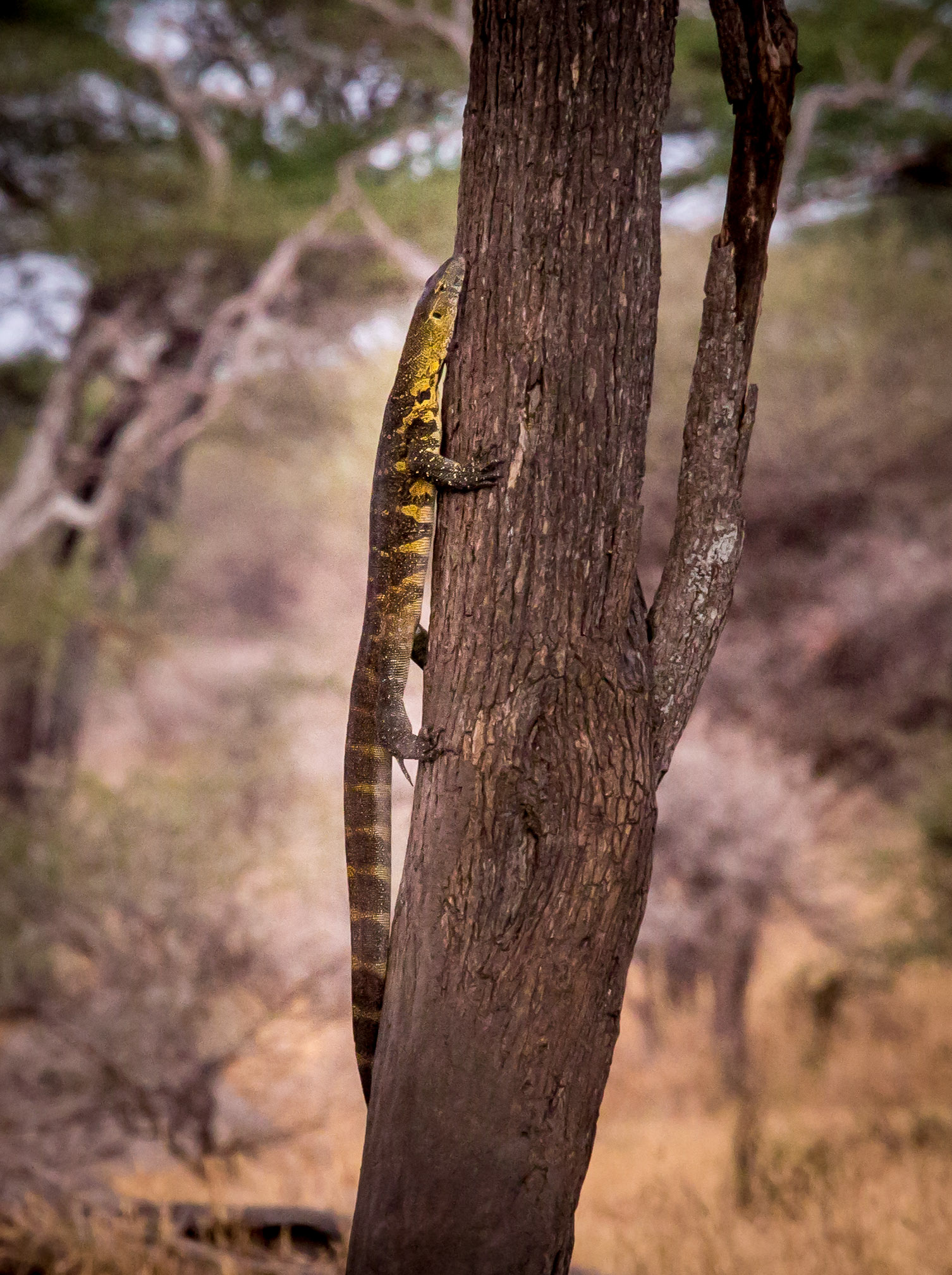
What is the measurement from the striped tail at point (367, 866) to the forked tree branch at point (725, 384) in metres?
0.69

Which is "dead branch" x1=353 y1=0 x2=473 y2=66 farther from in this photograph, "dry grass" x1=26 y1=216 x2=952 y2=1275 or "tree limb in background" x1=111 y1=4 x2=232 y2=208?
"dry grass" x1=26 y1=216 x2=952 y2=1275

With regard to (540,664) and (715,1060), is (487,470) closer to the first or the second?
(540,664)

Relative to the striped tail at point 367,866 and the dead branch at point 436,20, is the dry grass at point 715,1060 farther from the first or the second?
the dead branch at point 436,20

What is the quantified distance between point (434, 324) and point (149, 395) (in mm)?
6739

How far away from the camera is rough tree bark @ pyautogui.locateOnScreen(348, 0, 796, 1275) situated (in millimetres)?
1999

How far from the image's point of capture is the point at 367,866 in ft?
7.96

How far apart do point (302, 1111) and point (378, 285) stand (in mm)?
6017

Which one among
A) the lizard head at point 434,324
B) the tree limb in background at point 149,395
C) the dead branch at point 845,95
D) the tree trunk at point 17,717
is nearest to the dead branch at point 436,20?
the tree limb in background at point 149,395

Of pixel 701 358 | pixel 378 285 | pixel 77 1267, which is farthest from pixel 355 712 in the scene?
pixel 378 285

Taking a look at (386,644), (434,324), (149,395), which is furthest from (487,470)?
(149,395)

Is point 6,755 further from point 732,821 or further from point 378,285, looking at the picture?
point 732,821

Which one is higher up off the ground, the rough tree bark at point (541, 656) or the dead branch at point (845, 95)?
the dead branch at point (845, 95)

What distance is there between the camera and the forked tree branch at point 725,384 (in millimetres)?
2090

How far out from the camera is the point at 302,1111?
5.55 m
